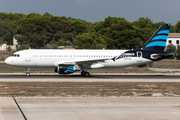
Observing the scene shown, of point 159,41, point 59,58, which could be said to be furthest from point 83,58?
point 159,41

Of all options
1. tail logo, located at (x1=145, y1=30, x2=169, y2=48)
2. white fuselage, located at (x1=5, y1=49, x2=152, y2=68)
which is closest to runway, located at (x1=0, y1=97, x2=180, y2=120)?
white fuselage, located at (x1=5, y1=49, x2=152, y2=68)

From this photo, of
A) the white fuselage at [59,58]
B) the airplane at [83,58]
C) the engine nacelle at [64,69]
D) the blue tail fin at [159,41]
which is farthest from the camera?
the blue tail fin at [159,41]

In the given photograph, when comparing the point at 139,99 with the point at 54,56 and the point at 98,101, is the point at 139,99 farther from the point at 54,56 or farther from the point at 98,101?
the point at 54,56

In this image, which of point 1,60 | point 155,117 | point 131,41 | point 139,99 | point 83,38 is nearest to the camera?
point 155,117

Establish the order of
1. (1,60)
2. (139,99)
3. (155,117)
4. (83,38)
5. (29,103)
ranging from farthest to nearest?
(83,38), (1,60), (139,99), (29,103), (155,117)

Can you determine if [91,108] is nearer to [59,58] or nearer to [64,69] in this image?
[64,69]

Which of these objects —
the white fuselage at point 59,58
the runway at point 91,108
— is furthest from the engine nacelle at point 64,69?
the runway at point 91,108

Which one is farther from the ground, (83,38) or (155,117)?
(83,38)

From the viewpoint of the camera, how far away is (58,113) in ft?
50.5

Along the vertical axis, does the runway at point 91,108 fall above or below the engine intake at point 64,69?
below

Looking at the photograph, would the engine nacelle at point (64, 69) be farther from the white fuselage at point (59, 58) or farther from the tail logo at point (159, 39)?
the tail logo at point (159, 39)

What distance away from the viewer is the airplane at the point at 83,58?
124 feet

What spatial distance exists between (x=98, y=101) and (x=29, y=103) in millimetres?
4741

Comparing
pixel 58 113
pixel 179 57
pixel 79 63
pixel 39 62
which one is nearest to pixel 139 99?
pixel 58 113
